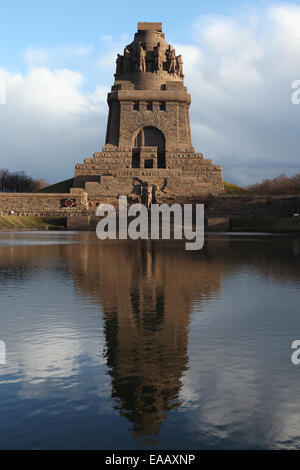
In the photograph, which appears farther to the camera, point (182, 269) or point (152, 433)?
point (182, 269)

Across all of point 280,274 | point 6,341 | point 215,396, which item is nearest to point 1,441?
point 215,396

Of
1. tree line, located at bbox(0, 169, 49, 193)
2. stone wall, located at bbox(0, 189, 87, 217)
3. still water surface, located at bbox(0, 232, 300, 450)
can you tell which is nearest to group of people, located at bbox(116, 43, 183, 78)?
stone wall, located at bbox(0, 189, 87, 217)

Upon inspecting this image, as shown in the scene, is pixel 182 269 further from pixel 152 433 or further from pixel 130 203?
pixel 130 203

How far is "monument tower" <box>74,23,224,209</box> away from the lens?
245ft

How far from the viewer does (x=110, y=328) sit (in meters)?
9.83

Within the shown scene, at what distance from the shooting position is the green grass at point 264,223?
5351 centimetres

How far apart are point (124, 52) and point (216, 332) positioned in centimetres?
7832

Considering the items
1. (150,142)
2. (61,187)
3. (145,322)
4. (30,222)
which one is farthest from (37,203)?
(145,322)

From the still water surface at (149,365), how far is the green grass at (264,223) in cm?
3899

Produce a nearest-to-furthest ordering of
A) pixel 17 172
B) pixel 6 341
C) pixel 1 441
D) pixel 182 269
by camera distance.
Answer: pixel 1 441 → pixel 6 341 → pixel 182 269 → pixel 17 172

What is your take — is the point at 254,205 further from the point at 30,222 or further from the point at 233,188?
the point at 30,222

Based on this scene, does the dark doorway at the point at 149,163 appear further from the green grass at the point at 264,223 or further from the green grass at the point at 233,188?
the green grass at the point at 264,223

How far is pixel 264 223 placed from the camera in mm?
56188

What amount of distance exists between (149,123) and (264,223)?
102ft
